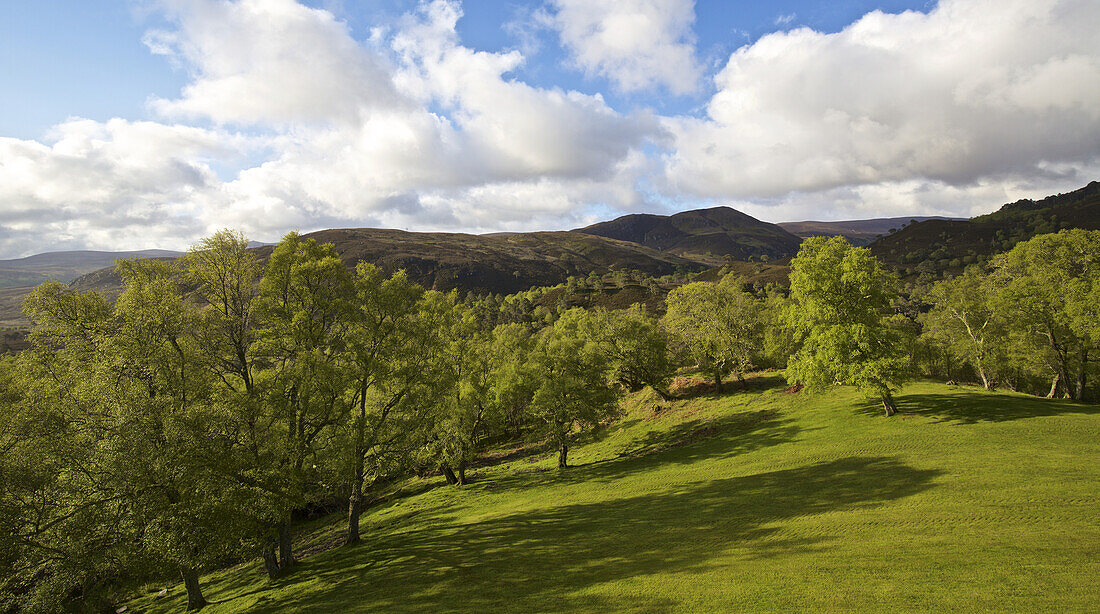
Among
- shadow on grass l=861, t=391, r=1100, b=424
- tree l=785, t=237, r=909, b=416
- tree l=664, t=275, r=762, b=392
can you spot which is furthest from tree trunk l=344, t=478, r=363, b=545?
tree l=664, t=275, r=762, b=392

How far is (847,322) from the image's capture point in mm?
35469

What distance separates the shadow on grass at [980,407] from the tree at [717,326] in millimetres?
17165

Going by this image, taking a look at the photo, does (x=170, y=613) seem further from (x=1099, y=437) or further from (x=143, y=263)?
(x=1099, y=437)

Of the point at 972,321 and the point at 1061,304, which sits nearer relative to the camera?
the point at 1061,304

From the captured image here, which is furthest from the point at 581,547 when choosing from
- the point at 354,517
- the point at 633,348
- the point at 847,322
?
the point at 633,348

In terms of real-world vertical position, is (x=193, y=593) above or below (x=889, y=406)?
below

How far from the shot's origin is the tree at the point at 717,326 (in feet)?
180

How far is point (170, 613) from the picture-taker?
22453 mm

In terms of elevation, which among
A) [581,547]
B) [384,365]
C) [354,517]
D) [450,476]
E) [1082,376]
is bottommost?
[450,476]

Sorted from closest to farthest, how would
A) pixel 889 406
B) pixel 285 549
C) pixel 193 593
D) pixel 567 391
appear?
pixel 193 593 → pixel 285 549 → pixel 889 406 → pixel 567 391

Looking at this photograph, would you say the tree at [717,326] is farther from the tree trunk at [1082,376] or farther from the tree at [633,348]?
the tree trunk at [1082,376]

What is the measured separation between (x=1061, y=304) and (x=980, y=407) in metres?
14.5

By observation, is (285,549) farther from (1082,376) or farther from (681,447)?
(1082,376)

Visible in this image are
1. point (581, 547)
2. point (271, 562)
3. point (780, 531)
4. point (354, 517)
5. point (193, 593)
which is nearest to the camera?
point (780, 531)
